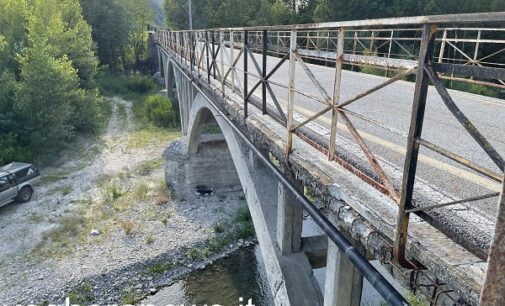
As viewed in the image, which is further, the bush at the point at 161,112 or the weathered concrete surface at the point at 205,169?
the bush at the point at 161,112

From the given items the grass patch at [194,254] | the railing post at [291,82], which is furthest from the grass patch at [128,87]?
the railing post at [291,82]

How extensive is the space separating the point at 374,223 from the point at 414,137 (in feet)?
2.57

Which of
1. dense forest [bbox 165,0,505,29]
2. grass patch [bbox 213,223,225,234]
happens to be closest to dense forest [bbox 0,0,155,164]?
grass patch [bbox 213,223,225,234]

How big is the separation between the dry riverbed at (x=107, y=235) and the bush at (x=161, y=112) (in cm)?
819

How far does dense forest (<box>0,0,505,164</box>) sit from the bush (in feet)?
11.8

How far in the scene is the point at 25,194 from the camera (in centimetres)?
1667

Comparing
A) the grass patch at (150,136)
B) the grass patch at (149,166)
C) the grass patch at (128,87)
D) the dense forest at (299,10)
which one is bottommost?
the grass patch at (149,166)

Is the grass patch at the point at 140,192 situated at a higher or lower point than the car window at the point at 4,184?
lower

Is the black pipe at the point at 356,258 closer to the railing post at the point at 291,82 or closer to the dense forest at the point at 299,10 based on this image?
the railing post at the point at 291,82

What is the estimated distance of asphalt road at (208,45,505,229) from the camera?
355 centimetres

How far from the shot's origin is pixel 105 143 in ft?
83.1

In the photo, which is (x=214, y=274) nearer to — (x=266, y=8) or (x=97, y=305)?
(x=97, y=305)

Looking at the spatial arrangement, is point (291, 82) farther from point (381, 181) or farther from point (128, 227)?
point (128, 227)

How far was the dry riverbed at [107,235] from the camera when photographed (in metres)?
12.2
